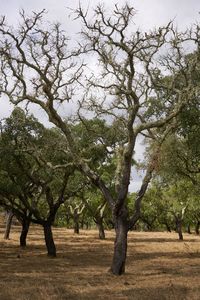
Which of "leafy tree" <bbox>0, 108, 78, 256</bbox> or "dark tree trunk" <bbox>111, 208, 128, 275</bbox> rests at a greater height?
"leafy tree" <bbox>0, 108, 78, 256</bbox>

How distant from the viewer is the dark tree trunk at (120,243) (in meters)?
18.4

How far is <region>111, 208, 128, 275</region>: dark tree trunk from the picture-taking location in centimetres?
1842

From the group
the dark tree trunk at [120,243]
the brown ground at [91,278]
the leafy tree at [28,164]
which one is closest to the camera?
the brown ground at [91,278]

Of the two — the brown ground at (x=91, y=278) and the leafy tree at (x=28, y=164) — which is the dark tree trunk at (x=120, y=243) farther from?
the leafy tree at (x=28, y=164)

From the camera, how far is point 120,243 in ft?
60.4

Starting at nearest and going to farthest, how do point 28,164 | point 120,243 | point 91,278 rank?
point 91,278, point 120,243, point 28,164

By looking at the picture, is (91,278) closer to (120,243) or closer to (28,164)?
(120,243)

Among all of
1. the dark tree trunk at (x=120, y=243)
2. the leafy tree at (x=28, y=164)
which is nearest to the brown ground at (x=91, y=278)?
the dark tree trunk at (x=120, y=243)

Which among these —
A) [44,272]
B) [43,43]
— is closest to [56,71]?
[43,43]

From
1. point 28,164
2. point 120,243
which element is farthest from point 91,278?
point 28,164

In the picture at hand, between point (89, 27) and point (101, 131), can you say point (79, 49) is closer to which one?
point (89, 27)

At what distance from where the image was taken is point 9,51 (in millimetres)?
18953

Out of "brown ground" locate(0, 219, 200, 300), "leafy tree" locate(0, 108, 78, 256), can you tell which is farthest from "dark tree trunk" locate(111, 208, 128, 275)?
"leafy tree" locate(0, 108, 78, 256)

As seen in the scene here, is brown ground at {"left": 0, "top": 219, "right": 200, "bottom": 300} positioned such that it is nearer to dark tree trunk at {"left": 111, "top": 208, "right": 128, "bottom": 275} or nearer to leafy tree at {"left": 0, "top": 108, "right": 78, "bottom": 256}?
dark tree trunk at {"left": 111, "top": 208, "right": 128, "bottom": 275}
